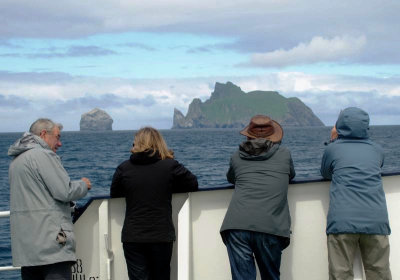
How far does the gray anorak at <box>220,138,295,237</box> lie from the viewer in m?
4.61

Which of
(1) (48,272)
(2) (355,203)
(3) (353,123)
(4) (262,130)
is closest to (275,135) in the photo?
(4) (262,130)

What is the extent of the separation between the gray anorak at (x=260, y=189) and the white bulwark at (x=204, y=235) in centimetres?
60

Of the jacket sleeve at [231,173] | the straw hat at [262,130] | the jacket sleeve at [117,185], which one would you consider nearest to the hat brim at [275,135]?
the straw hat at [262,130]

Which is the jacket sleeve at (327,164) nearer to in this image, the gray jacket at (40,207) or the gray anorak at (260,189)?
the gray anorak at (260,189)

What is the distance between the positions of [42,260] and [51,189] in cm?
49

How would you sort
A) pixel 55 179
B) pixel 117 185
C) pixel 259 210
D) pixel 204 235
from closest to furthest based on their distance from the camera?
pixel 55 179
pixel 259 210
pixel 117 185
pixel 204 235

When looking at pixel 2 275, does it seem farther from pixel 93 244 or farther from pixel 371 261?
pixel 371 261

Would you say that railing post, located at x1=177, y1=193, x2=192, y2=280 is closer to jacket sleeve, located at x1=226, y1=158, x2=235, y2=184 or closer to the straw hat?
jacket sleeve, located at x1=226, y1=158, x2=235, y2=184

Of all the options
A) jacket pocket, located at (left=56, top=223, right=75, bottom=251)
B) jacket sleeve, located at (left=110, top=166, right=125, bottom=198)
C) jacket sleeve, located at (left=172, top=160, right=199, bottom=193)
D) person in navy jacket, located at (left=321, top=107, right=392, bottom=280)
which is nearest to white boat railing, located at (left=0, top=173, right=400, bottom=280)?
jacket sleeve, located at (left=110, top=166, right=125, bottom=198)

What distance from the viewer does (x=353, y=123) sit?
491 centimetres

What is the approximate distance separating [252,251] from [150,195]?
90cm

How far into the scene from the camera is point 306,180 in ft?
17.7

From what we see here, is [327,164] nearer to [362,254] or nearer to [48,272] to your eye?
[362,254]

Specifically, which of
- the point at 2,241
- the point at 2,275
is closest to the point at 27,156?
the point at 2,275
